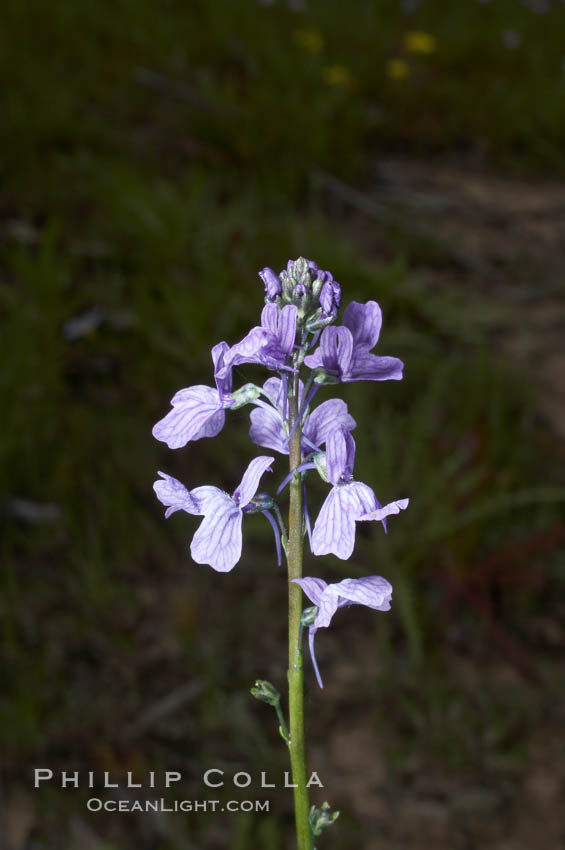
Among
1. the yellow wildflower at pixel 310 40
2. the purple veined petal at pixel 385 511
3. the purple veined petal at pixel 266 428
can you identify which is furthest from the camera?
the yellow wildflower at pixel 310 40

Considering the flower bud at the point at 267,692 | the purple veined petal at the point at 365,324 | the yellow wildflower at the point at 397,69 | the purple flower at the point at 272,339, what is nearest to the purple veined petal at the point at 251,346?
the purple flower at the point at 272,339

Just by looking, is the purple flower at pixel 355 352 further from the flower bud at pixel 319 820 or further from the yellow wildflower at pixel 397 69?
the yellow wildflower at pixel 397 69

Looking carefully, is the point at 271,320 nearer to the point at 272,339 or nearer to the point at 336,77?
the point at 272,339

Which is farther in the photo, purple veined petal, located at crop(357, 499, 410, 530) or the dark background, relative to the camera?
the dark background

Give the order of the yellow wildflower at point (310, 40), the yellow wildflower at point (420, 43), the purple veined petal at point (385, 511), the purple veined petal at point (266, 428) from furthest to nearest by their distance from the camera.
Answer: the yellow wildflower at point (420, 43) < the yellow wildflower at point (310, 40) < the purple veined petal at point (266, 428) < the purple veined petal at point (385, 511)

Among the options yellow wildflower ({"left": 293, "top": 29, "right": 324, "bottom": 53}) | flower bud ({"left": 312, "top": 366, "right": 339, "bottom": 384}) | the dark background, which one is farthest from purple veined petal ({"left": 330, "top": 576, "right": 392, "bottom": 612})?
yellow wildflower ({"left": 293, "top": 29, "right": 324, "bottom": 53})

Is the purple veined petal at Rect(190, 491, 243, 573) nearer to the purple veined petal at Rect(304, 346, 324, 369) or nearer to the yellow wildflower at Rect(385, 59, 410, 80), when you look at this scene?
the purple veined petal at Rect(304, 346, 324, 369)

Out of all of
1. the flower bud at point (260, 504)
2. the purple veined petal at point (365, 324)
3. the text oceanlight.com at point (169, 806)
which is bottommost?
the text oceanlight.com at point (169, 806)

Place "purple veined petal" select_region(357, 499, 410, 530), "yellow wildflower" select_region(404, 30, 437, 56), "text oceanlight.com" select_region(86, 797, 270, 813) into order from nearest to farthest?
"purple veined petal" select_region(357, 499, 410, 530) → "text oceanlight.com" select_region(86, 797, 270, 813) → "yellow wildflower" select_region(404, 30, 437, 56)
